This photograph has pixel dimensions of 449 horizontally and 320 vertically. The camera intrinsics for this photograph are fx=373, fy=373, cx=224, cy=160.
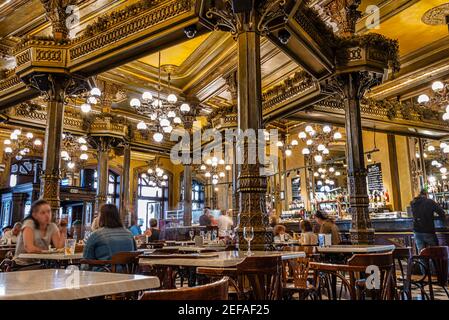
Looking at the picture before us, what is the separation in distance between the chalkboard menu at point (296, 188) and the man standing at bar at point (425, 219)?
9232 mm

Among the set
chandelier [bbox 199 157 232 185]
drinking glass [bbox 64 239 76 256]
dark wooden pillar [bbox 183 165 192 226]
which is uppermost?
chandelier [bbox 199 157 232 185]

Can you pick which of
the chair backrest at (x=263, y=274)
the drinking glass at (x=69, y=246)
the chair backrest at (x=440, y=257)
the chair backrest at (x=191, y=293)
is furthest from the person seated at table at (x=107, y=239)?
the chair backrest at (x=440, y=257)

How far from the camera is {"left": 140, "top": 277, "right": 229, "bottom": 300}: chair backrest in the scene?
1.04 metres

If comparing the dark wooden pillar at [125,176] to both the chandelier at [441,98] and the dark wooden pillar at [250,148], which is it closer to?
the chandelier at [441,98]

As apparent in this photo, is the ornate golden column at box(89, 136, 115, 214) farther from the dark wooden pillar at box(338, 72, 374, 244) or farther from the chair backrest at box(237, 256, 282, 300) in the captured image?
the chair backrest at box(237, 256, 282, 300)

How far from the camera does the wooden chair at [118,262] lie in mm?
3127

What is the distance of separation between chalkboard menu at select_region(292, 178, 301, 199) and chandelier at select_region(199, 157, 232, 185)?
9.23 feet

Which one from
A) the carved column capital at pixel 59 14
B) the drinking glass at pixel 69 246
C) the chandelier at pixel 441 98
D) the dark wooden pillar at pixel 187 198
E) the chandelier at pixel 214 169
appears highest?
the carved column capital at pixel 59 14

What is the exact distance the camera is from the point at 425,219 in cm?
631

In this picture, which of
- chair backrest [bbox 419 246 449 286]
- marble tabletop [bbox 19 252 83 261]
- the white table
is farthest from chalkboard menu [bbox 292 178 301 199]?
the white table

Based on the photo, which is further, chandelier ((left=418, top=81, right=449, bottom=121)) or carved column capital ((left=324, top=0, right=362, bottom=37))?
chandelier ((left=418, top=81, right=449, bottom=121))

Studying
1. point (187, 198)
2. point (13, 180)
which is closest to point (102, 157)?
point (187, 198)
